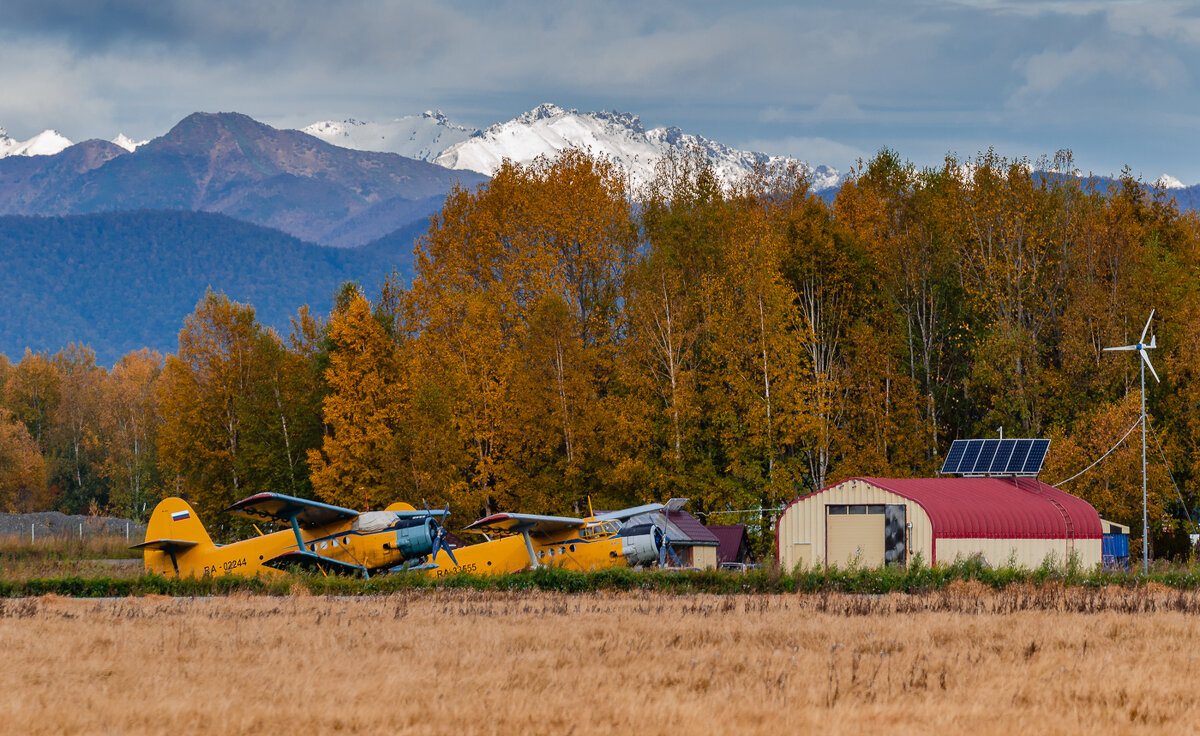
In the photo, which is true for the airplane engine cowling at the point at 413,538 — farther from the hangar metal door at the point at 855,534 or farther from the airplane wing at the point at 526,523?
the hangar metal door at the point at 855,534

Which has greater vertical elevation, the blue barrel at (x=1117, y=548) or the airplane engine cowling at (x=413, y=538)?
the airplane engine cowling at (x=413, y=538)

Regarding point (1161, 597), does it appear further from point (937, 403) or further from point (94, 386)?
point (94, 386)

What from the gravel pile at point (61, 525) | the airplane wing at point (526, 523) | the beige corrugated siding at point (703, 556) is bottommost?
the gravel pile at point (61, 525)

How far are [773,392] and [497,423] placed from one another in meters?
11.2

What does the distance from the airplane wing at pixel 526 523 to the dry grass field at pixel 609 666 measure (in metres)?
6.35

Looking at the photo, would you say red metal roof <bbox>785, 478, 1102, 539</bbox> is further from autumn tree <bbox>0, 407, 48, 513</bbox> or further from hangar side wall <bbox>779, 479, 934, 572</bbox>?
autumn tree <bbox>0, 407, 48, 513</bbox>

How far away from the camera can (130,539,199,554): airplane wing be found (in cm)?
3497

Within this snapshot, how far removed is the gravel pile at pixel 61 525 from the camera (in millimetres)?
71875

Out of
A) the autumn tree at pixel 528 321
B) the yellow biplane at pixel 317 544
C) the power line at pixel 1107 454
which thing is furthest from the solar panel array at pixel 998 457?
the yellow biplane at pixel 317 544

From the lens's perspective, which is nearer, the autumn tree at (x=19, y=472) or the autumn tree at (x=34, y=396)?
the autumn tree at (x=19, y=472)

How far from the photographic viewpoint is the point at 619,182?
187ft

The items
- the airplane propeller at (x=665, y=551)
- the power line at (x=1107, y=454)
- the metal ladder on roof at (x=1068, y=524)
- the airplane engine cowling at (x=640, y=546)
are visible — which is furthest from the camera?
the power line at (x=1107, y=454)

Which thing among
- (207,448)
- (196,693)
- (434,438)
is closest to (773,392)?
(434,438)

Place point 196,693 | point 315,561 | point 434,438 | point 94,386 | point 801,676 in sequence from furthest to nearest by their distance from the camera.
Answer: point 94,386 → point 434,438 → point 315,561 → point 801,676 → point 196,693
